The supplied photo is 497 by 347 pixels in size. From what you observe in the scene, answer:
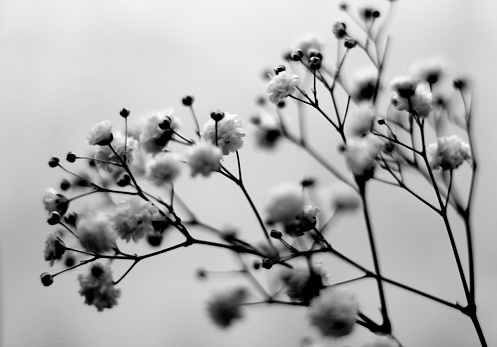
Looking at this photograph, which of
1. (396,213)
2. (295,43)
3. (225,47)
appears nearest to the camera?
(295,43)

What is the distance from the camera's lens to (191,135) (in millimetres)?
1222

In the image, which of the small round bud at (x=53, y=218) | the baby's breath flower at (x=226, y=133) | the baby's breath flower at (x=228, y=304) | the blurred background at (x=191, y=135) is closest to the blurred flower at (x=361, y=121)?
the baby's breath flower at (x=226, y=133)

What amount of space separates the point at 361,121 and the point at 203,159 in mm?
193

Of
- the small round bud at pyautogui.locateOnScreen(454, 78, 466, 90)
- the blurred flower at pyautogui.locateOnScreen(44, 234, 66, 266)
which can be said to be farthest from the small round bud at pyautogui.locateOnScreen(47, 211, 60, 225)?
the small round bud at pyautogui.locateOnScreen(454, 78, 466, 90)

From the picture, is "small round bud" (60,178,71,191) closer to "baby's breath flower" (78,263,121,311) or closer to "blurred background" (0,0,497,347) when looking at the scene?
"baby's breath flower" (78,263,121,311)

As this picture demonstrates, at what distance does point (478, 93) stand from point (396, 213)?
0.35 meters

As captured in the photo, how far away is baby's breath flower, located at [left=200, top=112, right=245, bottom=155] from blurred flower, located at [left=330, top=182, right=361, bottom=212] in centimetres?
13

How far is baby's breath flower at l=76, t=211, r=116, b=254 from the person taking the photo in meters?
0.49

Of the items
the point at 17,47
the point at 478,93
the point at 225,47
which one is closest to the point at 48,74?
the point at 17,47

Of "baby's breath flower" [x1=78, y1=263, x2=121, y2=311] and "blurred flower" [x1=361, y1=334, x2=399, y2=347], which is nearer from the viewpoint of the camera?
"blurred flower" [x1=361, y1=334, x2=399, y2=347]

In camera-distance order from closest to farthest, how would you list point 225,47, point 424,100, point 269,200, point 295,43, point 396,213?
point 269,200
point 424,100
point 295,43
point 396,213
point 225,47

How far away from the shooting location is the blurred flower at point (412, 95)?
55cm

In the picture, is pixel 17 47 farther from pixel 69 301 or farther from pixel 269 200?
pixel 269 200

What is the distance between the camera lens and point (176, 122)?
60 centimetres
